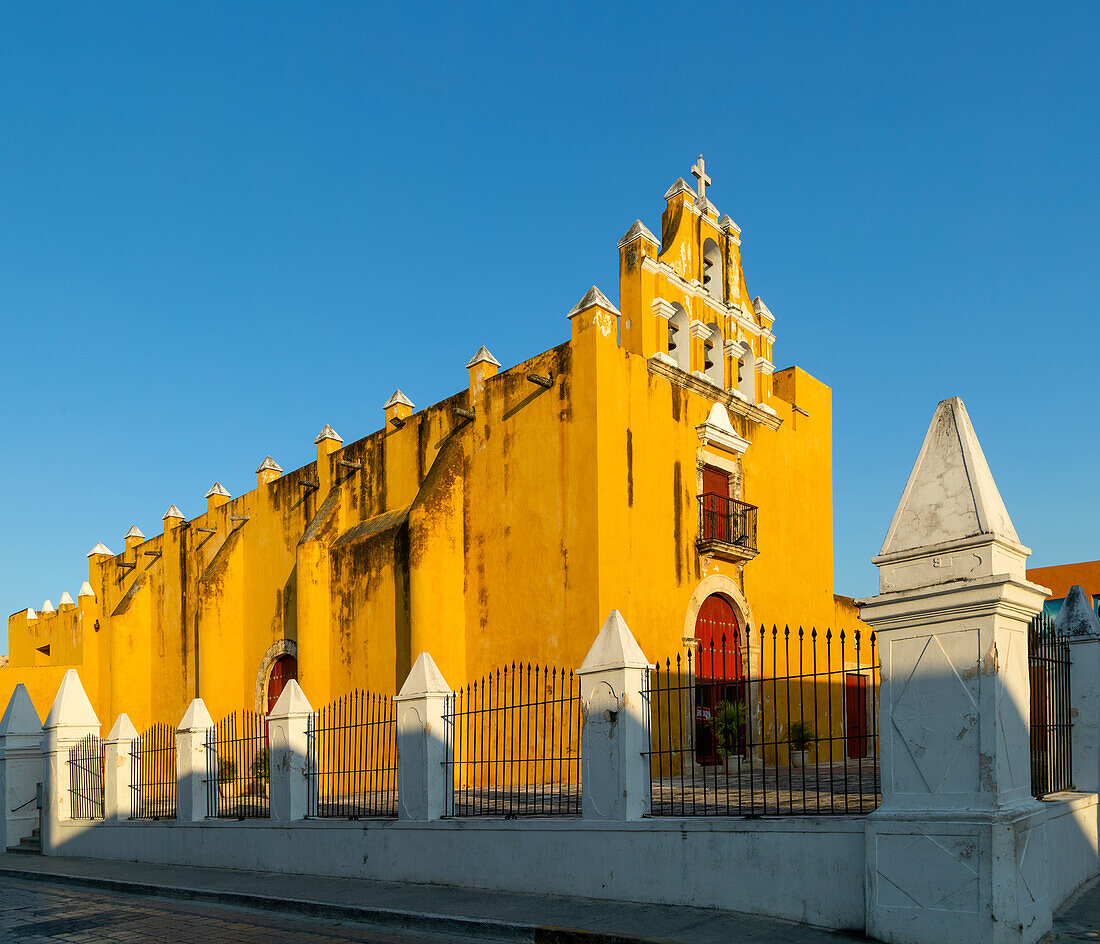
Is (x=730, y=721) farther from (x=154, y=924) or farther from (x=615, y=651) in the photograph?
(x=154, y=924)

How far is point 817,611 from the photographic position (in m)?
18.3

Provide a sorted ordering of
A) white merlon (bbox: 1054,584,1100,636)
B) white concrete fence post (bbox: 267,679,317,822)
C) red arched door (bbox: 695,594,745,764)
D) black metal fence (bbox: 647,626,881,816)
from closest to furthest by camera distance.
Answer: white merlon (bbox: 1054,584,1100,636) < black metal fence (bbox: 647,626,881,816) < white concrete fence post (bbox: 267,679,317,822) < red arched door (bbox: 695,594,745,764)

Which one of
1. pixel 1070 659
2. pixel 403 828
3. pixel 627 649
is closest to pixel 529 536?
pixel 403 828

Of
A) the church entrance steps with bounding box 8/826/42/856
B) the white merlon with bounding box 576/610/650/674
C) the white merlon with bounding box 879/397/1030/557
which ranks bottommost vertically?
the church entrance steps with bounding box 8/826/42/856

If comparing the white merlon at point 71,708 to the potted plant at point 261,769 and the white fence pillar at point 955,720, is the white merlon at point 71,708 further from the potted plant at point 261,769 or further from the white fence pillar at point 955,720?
the white fence pillar at point 955,720

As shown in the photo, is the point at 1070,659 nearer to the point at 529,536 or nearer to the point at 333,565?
the point at 529,536

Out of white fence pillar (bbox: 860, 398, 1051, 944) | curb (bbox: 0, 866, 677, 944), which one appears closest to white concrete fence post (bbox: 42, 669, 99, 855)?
curb (bbox: 0, 866, 677, 944)

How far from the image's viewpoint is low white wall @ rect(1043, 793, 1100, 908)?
253 inches

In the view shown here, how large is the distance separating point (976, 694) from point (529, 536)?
925 centimetres

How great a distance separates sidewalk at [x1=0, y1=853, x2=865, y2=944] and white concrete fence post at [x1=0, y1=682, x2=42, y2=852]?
17.1ft

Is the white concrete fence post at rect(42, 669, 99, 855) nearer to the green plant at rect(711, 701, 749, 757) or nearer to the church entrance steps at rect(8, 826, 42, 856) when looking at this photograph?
the church entrance steps at rect(8, 826, 42, 856)

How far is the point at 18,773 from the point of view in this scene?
15.7 meters

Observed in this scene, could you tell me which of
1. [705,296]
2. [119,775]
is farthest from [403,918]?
[705,296]

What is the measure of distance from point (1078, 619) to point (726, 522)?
26.1 feet
